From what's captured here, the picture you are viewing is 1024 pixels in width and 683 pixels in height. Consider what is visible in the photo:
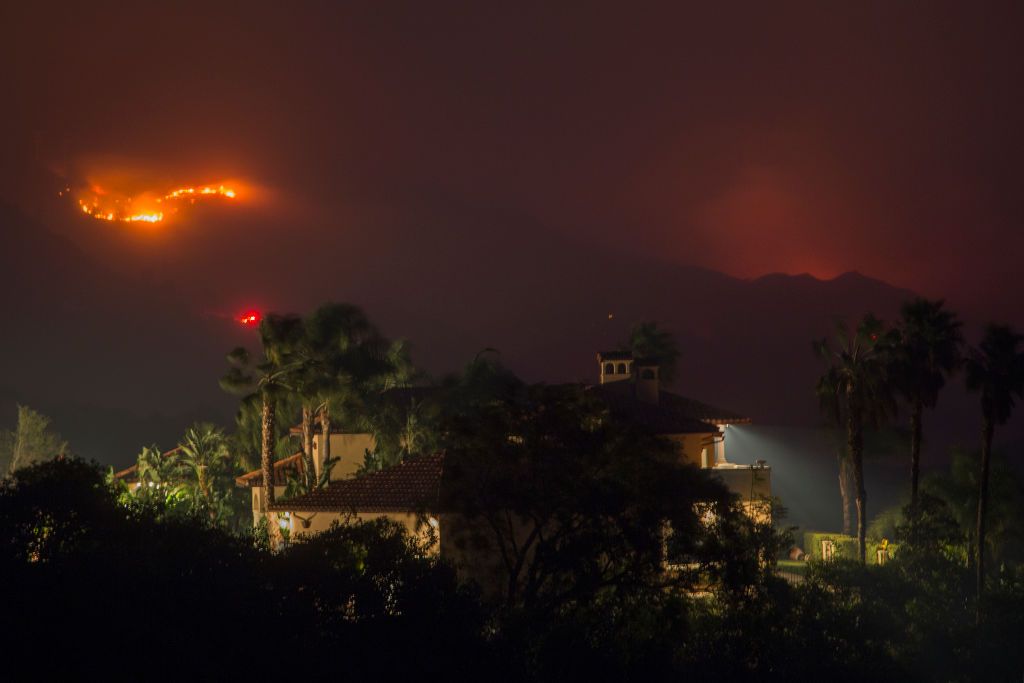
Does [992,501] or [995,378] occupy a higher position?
[995,378]

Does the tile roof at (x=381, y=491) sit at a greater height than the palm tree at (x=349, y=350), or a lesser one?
lesser

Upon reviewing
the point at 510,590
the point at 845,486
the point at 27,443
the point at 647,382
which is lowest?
the point at 845,486

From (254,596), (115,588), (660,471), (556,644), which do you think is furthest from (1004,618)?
(115,588)

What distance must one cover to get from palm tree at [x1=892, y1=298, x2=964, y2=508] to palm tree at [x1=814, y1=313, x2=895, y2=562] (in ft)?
3.25

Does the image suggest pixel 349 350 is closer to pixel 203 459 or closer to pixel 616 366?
pixel 203 459

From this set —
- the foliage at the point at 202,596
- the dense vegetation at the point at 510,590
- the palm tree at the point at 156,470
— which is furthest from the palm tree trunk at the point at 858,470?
the palm tree at the point at 156,470

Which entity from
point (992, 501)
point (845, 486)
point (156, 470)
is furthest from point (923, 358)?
point (156, 470)

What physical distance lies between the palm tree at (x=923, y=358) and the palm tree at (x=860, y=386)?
99 cm

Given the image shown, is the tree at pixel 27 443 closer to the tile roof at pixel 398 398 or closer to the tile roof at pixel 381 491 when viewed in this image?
the tile roof at pixel 398 398

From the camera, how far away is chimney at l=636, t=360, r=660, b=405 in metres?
52.6

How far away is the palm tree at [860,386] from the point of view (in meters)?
47.3

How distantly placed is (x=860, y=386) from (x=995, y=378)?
5.69 metres

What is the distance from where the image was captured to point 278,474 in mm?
58188

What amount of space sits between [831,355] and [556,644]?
30.6 meters
